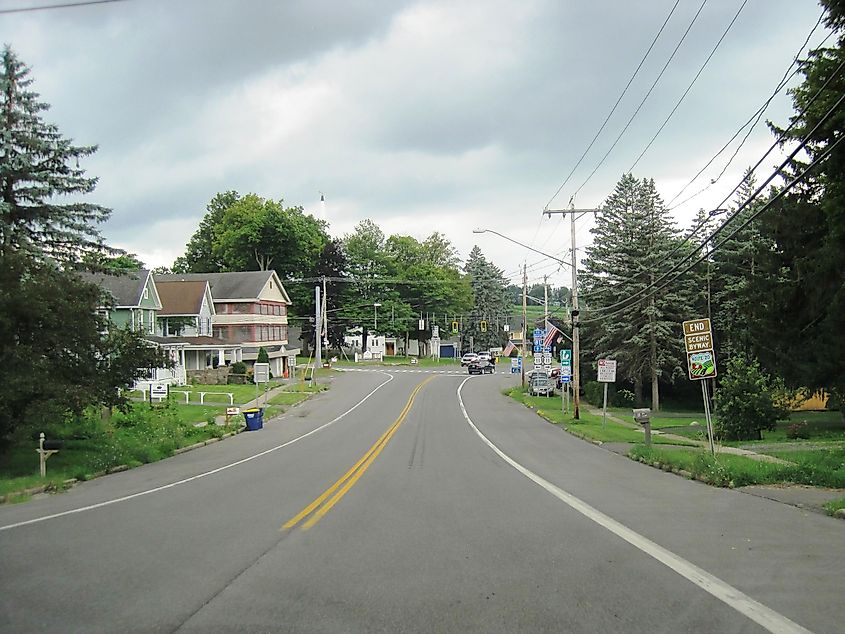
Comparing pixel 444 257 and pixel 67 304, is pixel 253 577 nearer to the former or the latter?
pixel 67 304

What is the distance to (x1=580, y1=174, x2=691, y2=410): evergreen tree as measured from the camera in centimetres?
4622

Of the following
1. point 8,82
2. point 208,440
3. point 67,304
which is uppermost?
point 8,82

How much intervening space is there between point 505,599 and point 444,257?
11157 cm

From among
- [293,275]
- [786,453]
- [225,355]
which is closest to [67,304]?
[786,453]

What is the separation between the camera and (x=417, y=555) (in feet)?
27.2

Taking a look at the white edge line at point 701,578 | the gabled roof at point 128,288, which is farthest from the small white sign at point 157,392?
the white edge line at point 701,578

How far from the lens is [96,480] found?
18734mm

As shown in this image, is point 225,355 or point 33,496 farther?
point 225,355

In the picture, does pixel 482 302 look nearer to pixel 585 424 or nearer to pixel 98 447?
pixel 585 424

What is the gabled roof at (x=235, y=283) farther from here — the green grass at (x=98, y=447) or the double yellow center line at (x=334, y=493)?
the double yellow center line at (x=334, y=493)

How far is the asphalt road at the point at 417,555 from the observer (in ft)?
19.8

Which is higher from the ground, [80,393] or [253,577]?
[80,393]

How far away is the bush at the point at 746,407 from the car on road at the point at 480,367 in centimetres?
5808

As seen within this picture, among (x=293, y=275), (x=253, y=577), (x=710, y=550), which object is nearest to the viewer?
(x=253, y=577)
